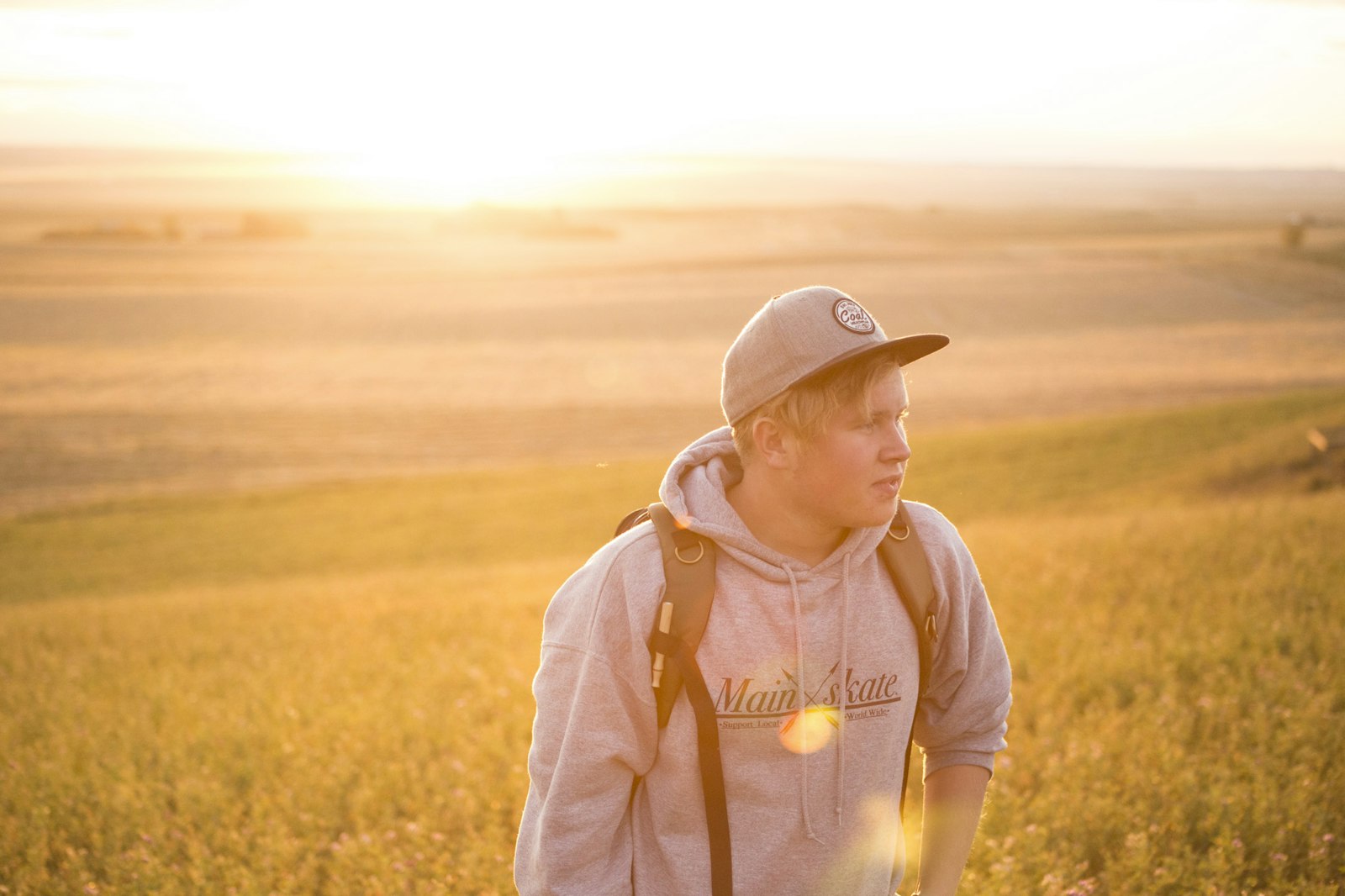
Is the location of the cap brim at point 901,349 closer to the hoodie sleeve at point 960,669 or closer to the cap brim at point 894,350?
the cap brim at point 894,350

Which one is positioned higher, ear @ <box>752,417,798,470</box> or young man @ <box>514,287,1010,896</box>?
ear @ <box>752,417,798,470</box>

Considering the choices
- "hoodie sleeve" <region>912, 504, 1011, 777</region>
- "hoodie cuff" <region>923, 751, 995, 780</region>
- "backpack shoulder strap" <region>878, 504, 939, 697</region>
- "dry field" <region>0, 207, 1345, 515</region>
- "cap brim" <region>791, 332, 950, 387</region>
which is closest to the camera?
"cap brim" <region>791, 332, 950, 387</region>

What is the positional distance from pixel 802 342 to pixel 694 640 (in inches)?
27.7

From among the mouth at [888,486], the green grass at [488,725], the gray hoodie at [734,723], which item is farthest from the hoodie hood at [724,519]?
the green grass at [488,725]

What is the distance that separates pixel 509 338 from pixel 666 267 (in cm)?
3314

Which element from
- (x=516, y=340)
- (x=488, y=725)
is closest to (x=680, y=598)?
(x=488, y=725)

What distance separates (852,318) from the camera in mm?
2211

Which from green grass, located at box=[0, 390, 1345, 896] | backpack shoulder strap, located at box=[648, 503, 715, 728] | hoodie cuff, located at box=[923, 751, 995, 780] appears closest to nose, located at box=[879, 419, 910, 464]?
backpack shoulder strap, located at box=[648, 503, 715, 728]

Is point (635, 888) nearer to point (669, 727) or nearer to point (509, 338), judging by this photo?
point (669, 727)

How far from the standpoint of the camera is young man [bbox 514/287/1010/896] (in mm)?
2201

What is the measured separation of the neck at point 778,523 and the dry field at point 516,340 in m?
27.0

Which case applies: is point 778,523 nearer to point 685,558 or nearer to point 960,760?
point 685,558

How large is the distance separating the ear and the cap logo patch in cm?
28

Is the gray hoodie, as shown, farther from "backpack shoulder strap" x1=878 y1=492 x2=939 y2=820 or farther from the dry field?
the dry field
